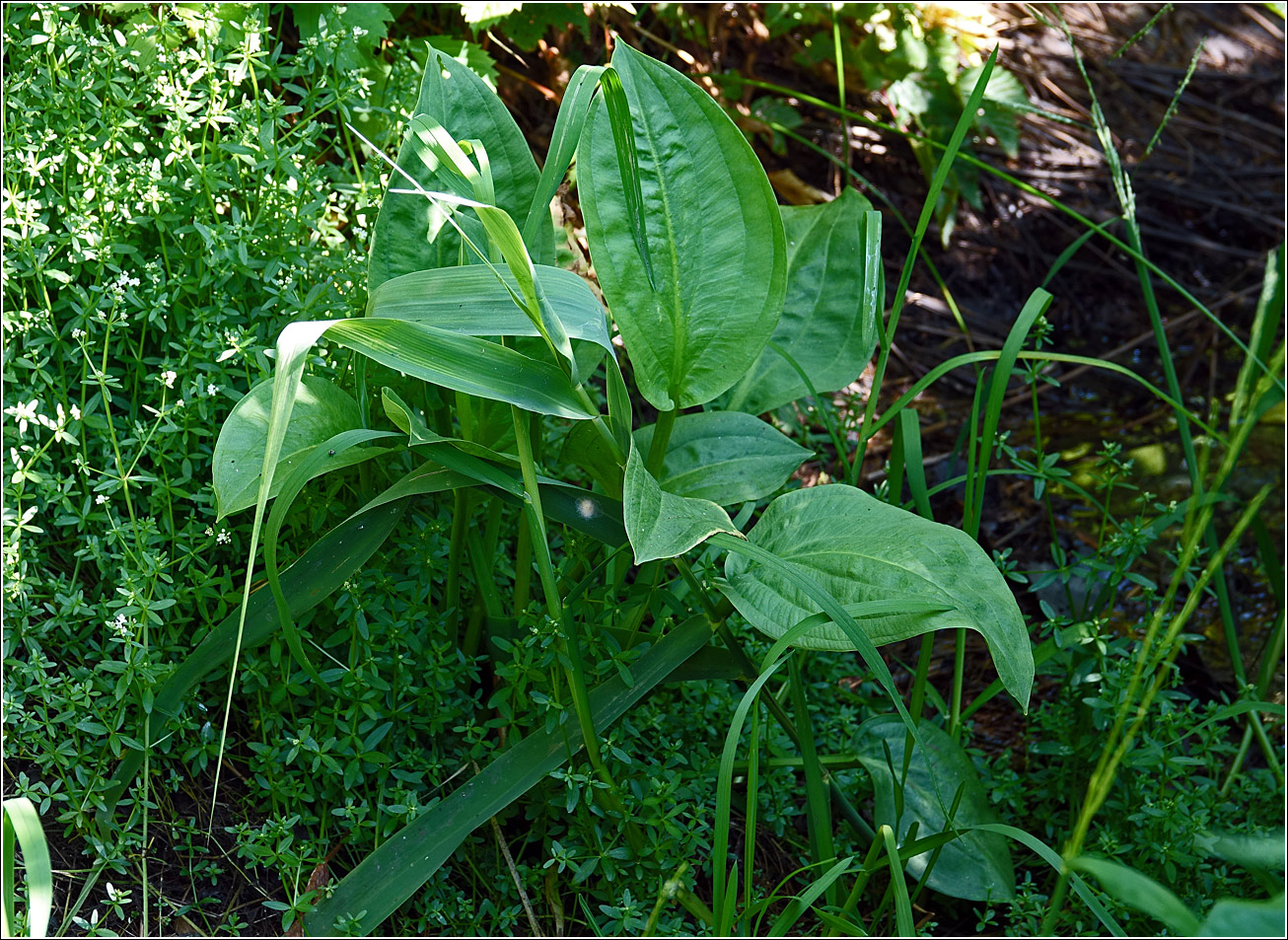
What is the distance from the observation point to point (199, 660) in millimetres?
976

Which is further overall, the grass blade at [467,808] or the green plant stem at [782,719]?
the green plant stem at [782,719]

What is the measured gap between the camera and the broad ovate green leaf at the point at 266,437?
0.93 meters

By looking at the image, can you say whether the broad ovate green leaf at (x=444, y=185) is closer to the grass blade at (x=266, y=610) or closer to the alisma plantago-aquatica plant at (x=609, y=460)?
the alisma plantago-aquatica plant at (x=609, y=460)

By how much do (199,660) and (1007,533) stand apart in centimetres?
125

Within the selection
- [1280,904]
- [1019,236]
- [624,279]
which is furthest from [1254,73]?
[1280,904]

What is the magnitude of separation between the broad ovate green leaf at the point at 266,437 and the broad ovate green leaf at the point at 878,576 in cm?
39

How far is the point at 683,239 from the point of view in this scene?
41.1 inches

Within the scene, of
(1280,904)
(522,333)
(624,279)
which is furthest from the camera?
(624,279)

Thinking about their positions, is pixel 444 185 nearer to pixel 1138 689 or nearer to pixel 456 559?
pixel 456 559

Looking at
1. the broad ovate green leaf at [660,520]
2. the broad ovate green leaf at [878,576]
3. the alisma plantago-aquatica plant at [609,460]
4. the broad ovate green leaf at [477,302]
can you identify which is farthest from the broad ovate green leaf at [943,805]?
the broad ovate green leaf at [477,302]

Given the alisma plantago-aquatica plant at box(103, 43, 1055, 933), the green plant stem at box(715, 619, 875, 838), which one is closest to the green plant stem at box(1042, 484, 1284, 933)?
the alisma plantago-aquatica plant at box(103, 43, 1055, 933)

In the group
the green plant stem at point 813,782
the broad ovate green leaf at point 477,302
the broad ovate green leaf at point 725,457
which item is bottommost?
the green plant stem at point 813,782

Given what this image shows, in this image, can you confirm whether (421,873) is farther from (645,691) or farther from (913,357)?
(913,357)

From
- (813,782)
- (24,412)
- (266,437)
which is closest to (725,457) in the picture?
(813,782)
